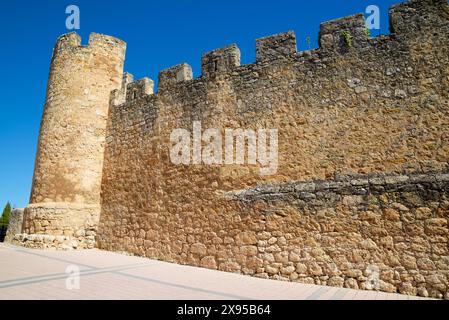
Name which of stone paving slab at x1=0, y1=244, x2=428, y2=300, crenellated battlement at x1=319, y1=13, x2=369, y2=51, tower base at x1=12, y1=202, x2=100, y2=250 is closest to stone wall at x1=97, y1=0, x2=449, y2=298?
crenellated battlement at x1=319, y1=13, x2=369, y2=51

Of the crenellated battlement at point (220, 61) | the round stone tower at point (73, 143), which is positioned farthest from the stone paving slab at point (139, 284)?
the crenellated battlement at point (220, 61)

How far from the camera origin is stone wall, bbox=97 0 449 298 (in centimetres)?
494

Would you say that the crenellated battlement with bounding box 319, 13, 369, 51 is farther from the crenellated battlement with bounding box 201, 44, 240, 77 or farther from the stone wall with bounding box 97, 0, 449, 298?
the crenellated battlement with bounding box 201, 44, 240, 77

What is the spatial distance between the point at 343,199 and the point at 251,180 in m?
1.86

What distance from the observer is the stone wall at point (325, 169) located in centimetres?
494

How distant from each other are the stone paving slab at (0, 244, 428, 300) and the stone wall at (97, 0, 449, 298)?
0.47 m

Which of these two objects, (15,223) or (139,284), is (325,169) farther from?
(15,223)

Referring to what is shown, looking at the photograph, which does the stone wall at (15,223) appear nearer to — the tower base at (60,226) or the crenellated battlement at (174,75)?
the tower base at (60,226)

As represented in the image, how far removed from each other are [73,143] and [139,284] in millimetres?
5760

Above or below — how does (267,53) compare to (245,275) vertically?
above

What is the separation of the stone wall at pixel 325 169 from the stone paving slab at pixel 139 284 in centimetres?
47
